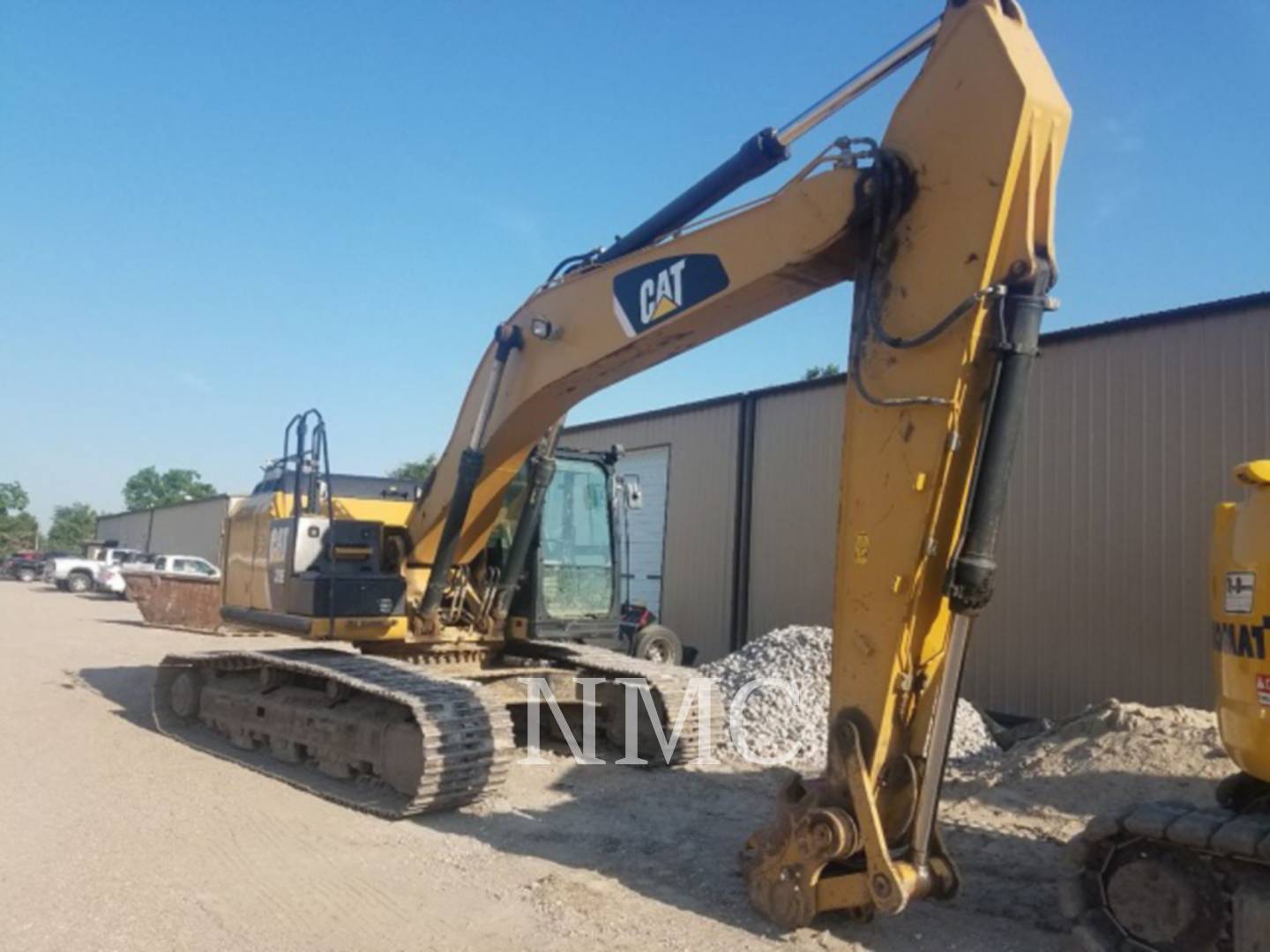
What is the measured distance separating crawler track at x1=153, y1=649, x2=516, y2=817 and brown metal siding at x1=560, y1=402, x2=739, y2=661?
8853 millimetres

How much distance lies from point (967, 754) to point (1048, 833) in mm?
3161

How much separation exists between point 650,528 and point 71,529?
83573 millimetres

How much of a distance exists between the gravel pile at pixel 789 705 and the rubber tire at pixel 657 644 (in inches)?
42.7

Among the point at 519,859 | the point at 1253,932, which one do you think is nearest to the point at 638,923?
the point at 519,859

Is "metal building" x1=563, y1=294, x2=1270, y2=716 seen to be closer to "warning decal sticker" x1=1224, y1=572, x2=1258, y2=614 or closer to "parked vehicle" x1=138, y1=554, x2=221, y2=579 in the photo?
"warning decal sticker" x1=1224, y1=572, x2=1258, y2=614

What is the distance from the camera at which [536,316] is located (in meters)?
7.05

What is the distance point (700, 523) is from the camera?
57.5ft

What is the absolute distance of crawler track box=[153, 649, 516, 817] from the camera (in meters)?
6.84

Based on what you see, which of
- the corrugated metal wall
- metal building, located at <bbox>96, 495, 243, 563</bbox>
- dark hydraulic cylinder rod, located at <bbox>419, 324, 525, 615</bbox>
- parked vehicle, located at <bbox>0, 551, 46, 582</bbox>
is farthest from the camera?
the corrugated metal wall

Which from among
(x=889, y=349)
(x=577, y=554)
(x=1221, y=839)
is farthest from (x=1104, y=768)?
(x=889, y=349)

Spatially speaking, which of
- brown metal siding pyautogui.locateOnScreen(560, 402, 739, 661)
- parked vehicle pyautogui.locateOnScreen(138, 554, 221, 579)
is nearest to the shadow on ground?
brown metal siding pyautogui.locateOnScreen(560, 402, 739, 661)

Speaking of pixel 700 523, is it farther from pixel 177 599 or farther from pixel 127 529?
pixel 127 529

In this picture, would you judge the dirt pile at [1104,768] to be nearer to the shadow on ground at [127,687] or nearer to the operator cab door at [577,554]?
the operator cab door at [577,554]

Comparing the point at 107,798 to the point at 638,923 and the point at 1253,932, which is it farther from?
the point at 1253,932
